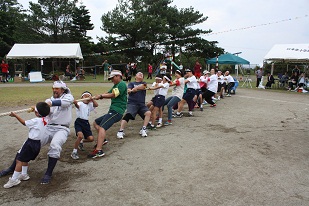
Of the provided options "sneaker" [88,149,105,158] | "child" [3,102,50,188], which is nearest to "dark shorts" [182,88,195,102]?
"sneaker" [88,149,105,158]

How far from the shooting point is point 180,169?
14.8ft

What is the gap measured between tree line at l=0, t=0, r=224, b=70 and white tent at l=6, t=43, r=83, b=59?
11.1 metres

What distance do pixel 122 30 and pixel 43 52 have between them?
13.8m

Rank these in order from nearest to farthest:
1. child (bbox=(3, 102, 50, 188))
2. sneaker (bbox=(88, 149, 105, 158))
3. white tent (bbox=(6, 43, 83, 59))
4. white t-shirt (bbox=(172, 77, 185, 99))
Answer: child (bbox=(3, 102, 50, 188)), sneaker (bbox=(88, 149, 105, 158)), white t-shirt (bbox=(172, 77, 185, 99)), white tent (bbox=(6, 43, 83, 59))

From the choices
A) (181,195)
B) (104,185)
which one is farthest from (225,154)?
(104,185)

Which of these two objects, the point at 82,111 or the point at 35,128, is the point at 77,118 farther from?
the point at 35,128

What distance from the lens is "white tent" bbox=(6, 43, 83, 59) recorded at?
81.8 ft

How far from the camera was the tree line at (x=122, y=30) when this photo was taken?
37.2m

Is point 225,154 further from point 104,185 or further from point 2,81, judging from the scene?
point 2,81

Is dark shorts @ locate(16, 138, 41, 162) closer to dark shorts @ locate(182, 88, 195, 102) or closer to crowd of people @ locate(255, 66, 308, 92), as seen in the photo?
dark shorts @ locate(182, 88, 195, 102)

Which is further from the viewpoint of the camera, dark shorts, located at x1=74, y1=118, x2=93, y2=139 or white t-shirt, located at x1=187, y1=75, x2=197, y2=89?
white t-shirt, located at x1=187, y1=75, x2=197, y2=89

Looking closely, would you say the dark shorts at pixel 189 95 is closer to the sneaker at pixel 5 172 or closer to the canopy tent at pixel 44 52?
the sneaker at pixel 5 172

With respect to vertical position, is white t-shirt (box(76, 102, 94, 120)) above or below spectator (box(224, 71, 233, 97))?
below

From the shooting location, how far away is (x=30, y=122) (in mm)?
4031
